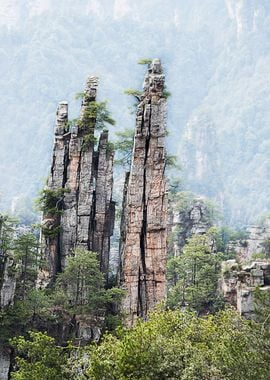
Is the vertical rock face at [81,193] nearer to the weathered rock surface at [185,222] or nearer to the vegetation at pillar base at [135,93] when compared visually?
the vegetation at pillar base at [135,93]

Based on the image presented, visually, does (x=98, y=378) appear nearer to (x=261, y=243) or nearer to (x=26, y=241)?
(x=26, y=241)

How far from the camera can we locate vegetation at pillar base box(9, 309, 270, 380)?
26.5 metres

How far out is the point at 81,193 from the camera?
46.6m

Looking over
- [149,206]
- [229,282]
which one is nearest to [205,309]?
[229,282]

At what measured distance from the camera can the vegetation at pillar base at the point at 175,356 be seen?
26509mm

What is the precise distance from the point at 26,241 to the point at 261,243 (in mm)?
34757

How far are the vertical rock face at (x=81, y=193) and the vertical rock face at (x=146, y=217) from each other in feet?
4.70

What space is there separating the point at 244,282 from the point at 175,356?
73.1 feet

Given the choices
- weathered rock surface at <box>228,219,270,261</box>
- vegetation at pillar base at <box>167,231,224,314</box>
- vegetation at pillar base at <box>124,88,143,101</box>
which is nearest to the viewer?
vegetation at pillar base at <box>124,88,143,101</box>

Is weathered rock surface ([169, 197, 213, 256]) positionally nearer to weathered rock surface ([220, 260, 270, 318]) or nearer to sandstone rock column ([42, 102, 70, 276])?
weathered rock surface ([220, 260, 270, 318])

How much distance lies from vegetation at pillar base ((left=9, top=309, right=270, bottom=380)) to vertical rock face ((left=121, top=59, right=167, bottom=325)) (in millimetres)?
12348

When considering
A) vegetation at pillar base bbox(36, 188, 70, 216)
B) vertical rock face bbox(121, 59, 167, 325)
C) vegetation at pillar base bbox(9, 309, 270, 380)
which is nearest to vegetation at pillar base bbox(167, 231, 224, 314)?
vertical rock face bbox(121, 59, 167, 325)

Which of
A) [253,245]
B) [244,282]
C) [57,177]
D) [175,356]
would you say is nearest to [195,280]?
[244,282]

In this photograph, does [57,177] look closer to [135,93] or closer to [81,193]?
[81,193]
